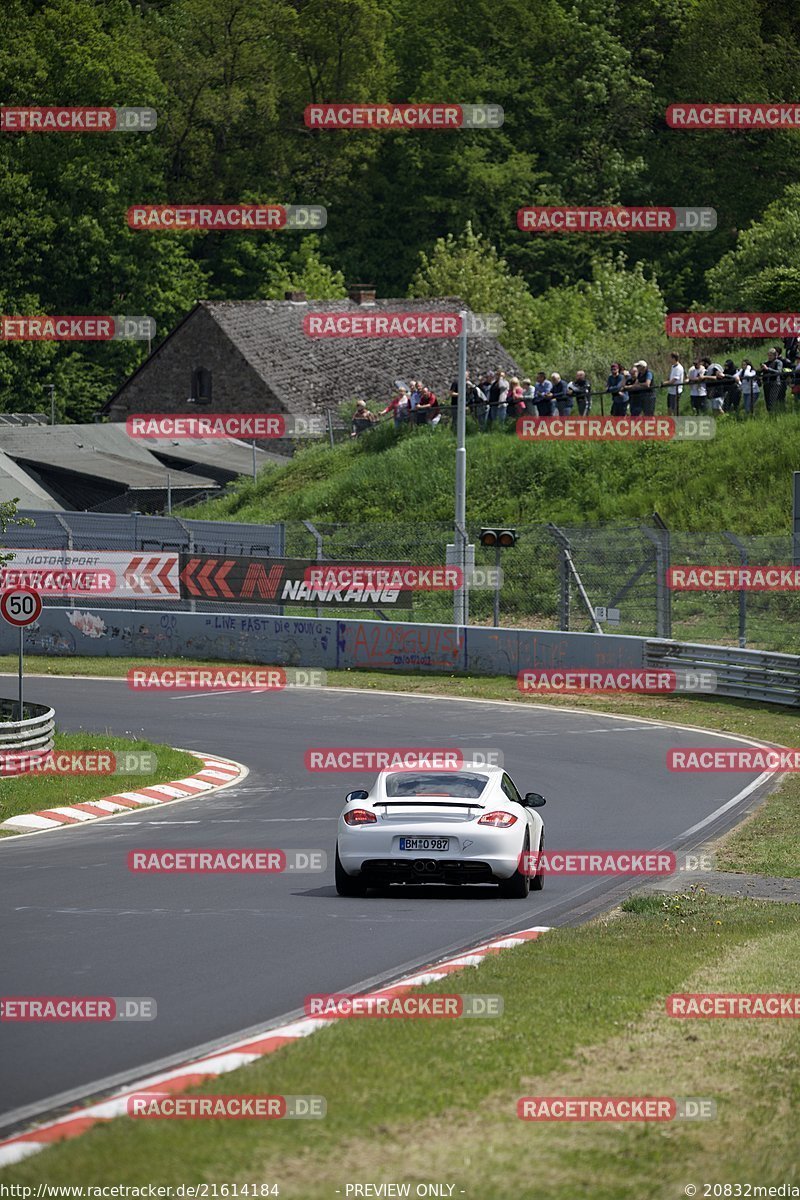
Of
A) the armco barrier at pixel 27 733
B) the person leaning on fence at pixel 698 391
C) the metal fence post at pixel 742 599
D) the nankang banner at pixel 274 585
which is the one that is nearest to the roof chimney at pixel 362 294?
the person leaning on fence at pixel 698 391

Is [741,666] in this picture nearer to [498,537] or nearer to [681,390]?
[498,537]

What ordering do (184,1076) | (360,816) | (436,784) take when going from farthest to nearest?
(436,784) < (360,816) < (184,1076)

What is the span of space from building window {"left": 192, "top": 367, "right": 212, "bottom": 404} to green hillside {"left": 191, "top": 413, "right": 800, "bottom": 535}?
15.0 m

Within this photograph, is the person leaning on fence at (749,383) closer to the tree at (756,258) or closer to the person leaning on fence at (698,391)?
the person leaning on fence at (698,391)

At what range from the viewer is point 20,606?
24.5 metres

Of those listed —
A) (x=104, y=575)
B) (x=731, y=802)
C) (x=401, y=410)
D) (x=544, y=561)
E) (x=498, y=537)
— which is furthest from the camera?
(x=401, y=410)

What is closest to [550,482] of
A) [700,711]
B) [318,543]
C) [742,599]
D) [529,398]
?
[529,398]

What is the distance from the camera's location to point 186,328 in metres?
72.4

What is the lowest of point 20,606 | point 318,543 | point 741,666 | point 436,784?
point 436,784

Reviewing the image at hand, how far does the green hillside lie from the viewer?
45.1 metres

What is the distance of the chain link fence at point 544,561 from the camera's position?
3559cm

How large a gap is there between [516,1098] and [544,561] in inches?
1374

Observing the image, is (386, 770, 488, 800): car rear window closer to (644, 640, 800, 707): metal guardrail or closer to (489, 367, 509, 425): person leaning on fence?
(644, 640, 800, 707): metal guardrail

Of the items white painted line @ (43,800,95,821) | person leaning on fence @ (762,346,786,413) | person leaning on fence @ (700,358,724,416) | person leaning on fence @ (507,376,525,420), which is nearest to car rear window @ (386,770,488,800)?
white painted line @ (43,800,95,821)
